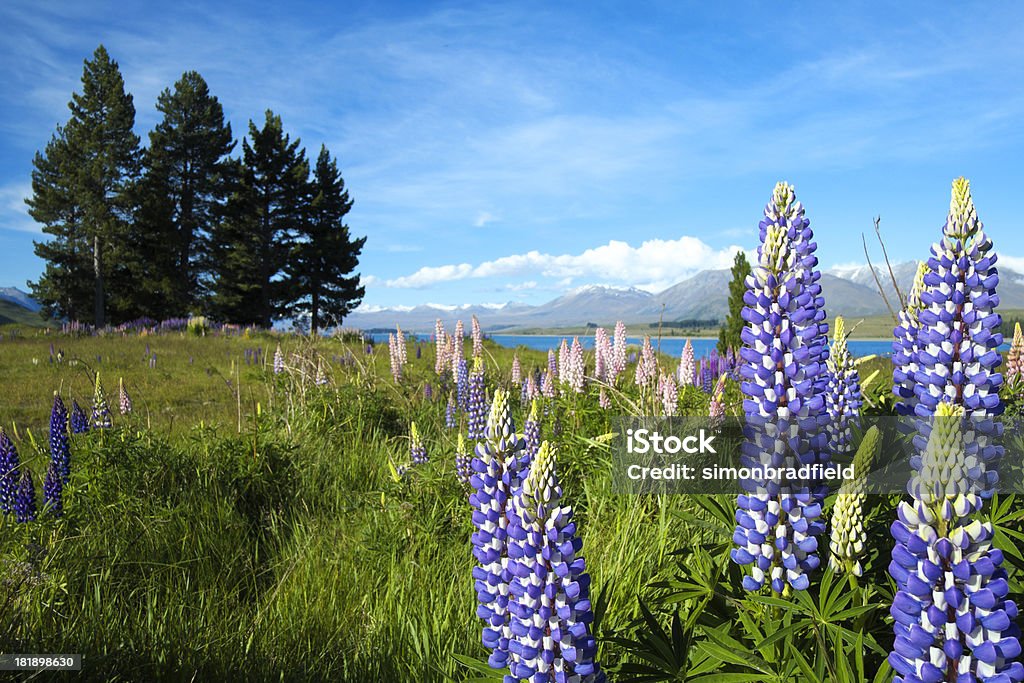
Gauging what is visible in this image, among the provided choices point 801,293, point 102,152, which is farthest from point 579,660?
point 102,152

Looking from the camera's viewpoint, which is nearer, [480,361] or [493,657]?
[493,657]

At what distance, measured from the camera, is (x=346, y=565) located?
4.21m

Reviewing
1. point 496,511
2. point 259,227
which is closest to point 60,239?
point 259,227

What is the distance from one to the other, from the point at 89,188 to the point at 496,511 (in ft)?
135

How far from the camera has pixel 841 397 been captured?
9.64 ft

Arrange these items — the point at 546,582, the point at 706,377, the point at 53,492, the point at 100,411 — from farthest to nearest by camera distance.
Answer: the point at 706,377
the point at 100,411
the point at 53,492
the point at 546,582

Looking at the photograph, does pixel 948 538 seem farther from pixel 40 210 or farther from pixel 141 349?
pixel 40 210

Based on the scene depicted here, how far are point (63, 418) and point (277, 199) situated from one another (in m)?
39.8

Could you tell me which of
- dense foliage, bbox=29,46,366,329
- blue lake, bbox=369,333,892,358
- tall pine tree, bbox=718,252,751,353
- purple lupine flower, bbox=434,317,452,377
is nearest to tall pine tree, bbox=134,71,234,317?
dense foliage, bbox=29,46,366,329

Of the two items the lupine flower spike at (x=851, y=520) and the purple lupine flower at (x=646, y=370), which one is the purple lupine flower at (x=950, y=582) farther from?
the purple lupine flower at (x=646, y=370)

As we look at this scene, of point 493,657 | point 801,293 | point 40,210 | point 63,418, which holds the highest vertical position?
point 40,210

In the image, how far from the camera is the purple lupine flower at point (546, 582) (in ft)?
5.45

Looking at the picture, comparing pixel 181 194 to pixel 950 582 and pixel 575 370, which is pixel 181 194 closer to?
pixel 575 370

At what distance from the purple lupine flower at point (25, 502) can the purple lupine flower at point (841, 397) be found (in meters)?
4.38
